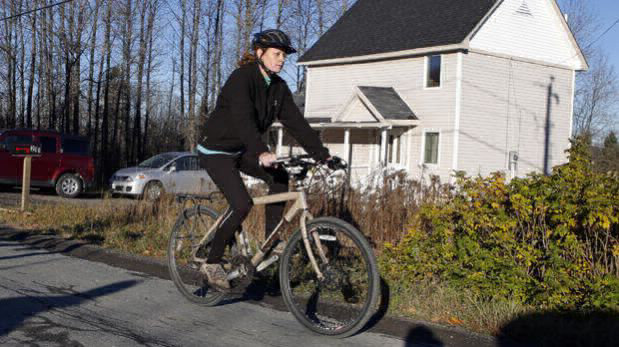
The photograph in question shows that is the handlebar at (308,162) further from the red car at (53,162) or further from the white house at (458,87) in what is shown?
the white house at (458,87)

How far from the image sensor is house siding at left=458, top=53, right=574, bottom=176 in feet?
82.1

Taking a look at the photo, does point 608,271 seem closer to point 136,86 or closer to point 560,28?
point 560,28

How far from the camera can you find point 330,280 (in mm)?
4617

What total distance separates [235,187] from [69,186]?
1711cm

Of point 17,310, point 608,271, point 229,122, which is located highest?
point 229,122

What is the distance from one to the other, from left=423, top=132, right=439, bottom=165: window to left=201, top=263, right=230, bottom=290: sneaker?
68.8 feet

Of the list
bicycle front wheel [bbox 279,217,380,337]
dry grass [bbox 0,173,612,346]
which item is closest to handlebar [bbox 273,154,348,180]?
bicycle front wheel [bbox 279,217,380,337]

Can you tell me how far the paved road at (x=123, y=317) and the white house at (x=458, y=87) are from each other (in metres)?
19.4

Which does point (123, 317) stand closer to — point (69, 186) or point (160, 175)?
point (160, 175)

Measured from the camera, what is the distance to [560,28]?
27.8m

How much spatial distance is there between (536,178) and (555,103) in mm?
23227

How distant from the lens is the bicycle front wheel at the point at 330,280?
4477 mm

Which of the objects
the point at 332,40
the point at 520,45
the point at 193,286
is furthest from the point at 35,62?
the point at 193,286

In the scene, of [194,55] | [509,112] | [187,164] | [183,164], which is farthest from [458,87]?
[194,55]
